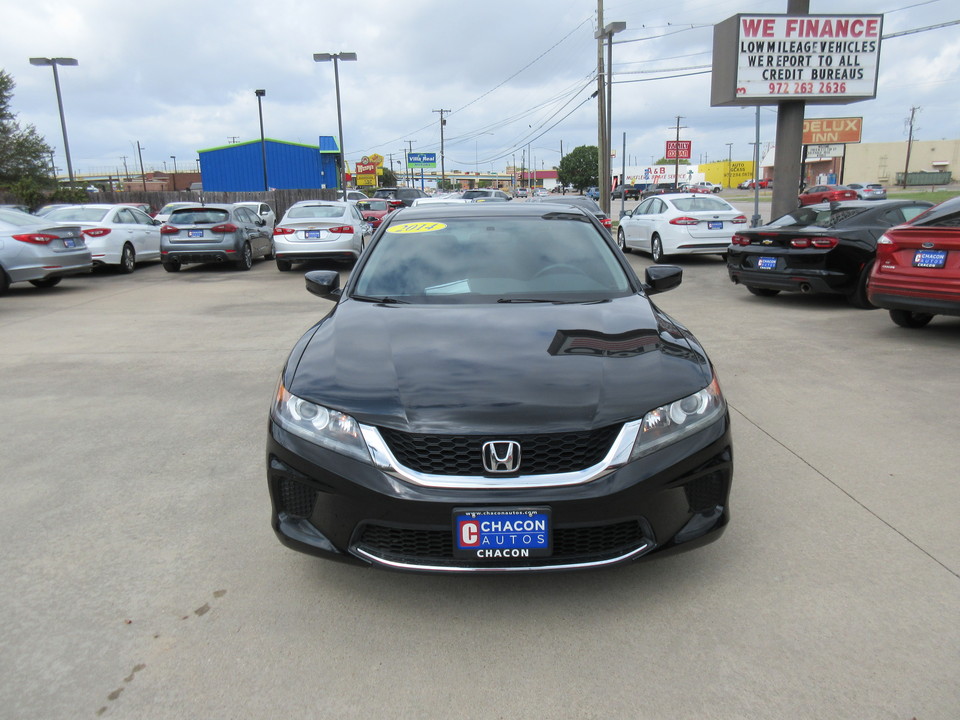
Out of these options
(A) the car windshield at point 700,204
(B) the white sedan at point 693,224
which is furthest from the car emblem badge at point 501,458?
(A) the car windshield at point 700,204

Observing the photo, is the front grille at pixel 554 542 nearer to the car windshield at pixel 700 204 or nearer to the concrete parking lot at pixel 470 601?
the concrete parking lot at pixel 470 601

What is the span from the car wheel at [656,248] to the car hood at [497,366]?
40.0 feet

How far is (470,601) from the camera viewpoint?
2887 mm

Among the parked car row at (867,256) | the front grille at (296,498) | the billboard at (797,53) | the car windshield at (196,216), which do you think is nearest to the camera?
the front grille at (296,498)

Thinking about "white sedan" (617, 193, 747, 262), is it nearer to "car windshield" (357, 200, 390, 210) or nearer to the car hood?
the car hood

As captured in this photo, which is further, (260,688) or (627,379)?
(627,379)

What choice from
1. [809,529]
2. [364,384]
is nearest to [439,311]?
[364,384]

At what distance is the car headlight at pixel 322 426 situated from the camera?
2.63m

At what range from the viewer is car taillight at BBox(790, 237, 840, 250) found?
29.8 feet

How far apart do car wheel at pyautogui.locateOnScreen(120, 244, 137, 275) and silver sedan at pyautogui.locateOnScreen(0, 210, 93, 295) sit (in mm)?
3386

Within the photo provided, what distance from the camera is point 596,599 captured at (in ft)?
9.40

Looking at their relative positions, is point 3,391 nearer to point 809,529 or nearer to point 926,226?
point 809,529

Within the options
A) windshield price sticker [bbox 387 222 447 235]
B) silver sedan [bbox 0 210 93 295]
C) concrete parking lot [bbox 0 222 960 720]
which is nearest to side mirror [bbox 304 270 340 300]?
windshield price sticker [bbox 387 222 447 235]

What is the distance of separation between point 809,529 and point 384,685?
2134 millimetres
